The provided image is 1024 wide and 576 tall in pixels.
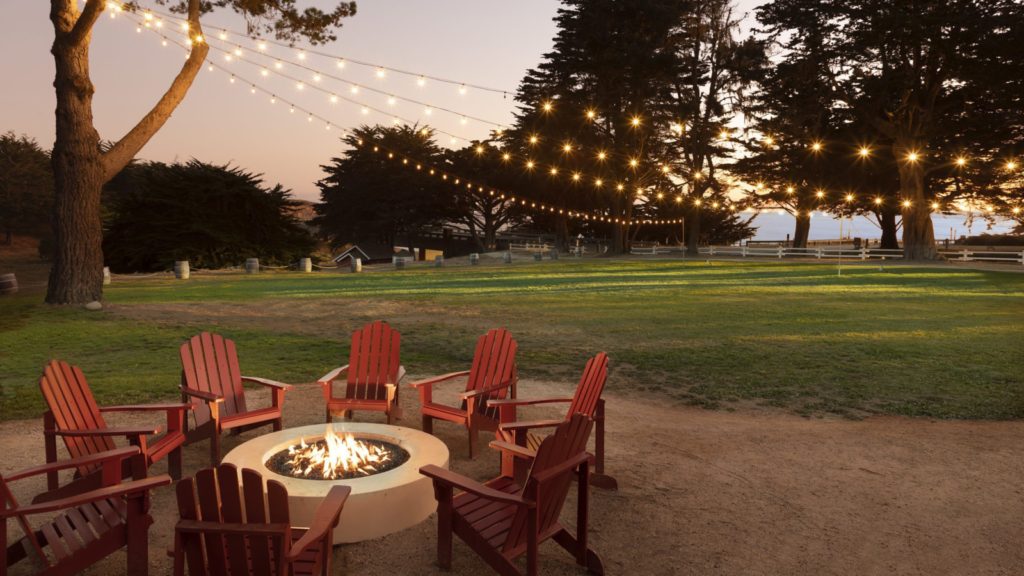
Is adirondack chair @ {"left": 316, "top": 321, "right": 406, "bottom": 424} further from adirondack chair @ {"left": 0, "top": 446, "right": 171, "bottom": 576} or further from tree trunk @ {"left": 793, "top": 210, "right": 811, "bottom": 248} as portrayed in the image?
tree trunk @ {"left": 793, "top": 210, "right": 811, "bottom": 248}

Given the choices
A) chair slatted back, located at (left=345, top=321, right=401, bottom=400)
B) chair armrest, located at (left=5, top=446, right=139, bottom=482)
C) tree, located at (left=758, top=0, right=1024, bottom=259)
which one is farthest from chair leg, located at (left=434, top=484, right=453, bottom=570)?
tree, located at (left=758, top=0, right=1024, bottom=259)

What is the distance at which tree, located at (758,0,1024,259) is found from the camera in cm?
2920

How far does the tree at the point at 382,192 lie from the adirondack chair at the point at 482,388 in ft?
156

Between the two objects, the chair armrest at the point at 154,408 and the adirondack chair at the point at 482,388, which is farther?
the adirondack chair at the point at 482,388

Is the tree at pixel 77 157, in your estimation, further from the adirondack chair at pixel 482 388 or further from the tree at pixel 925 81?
the tree at pixel 925 81

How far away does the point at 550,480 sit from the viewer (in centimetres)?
315

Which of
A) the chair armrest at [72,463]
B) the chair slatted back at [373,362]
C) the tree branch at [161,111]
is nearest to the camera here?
the chair armrest at [72,463]

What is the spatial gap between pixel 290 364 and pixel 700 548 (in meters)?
6.62

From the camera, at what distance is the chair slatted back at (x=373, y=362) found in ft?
19.2

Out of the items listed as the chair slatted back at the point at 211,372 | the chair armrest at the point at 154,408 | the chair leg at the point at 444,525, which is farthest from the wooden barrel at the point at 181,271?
the chair leg at the point at 444,525

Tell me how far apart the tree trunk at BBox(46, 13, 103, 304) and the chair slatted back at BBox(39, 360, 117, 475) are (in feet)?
38.8

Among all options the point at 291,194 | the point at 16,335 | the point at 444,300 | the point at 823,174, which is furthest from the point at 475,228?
the point at 16,335

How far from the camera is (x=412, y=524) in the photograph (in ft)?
12.9

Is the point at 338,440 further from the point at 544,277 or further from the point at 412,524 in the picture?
the point at 544,277
